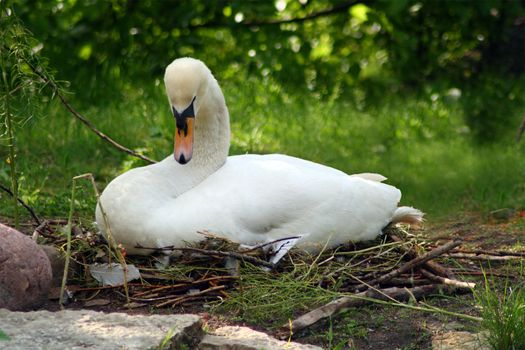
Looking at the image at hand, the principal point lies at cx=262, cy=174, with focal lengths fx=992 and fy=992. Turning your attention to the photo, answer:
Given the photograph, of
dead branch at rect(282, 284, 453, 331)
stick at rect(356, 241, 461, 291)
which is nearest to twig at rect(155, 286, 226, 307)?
dead branch at rect(282, 284, 453, 331)

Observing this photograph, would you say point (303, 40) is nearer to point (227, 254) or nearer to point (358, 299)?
point (227, 254)

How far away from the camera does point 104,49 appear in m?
10.2

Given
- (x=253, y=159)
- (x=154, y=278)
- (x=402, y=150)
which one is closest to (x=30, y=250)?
(x=154, y=278)

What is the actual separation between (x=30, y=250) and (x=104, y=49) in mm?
5674

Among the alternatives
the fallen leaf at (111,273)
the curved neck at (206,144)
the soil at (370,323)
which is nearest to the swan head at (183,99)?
the curved neck at (206,144)

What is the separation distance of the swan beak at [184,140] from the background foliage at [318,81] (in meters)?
2.49

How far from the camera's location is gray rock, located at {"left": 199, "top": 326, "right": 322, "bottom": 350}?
4.10m

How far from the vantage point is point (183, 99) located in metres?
5.33

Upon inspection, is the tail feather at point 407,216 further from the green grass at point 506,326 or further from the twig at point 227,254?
the green grass at point 506,326

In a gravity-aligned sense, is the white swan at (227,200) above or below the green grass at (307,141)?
above

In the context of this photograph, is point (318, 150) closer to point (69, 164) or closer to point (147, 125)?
point (147, 125)

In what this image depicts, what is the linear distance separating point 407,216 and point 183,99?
1509mm

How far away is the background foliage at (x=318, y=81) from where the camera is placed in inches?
328

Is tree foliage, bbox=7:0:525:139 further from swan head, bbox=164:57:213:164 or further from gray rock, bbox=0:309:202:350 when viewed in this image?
gray rock, bbox=0:309:202:350
